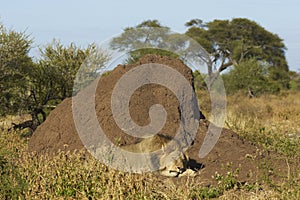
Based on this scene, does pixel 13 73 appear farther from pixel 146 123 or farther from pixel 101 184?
pixel 101 184

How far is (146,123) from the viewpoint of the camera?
27.8 feet

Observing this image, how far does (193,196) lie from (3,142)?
4604mm

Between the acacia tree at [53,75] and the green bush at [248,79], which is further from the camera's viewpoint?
the green bush at [248,79]

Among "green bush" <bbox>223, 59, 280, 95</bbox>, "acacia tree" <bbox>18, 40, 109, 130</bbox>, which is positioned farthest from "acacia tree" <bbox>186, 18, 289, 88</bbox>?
"acacia tree" <bbox>18, 40, 109, 130</bbox>

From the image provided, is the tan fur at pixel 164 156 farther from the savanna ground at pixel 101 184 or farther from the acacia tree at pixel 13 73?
the acacia tree at pixel 13 73

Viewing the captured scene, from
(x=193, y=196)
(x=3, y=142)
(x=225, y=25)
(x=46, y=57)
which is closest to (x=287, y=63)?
(x=225, y=25)

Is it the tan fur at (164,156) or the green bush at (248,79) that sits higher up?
the green bush at (248,79)

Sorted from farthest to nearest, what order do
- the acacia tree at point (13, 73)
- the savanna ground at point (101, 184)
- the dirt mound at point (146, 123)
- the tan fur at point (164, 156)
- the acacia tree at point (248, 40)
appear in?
the acacia tree at point (248, 40)
the acacia tree at point (13, 73)
the dirt mound at point (146, 123)
the tan fur at point (164, 156)
the savanna ground at point (101, 184)

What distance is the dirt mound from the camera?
27.0 feet

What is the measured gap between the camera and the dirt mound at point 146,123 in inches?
324

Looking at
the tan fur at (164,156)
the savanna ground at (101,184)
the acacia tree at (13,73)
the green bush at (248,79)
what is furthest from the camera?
the green bush at (248,79)

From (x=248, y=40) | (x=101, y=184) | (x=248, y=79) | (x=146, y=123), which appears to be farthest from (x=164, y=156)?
(x=248, y=40)

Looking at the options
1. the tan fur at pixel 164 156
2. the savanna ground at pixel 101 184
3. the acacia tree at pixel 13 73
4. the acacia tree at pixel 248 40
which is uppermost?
the acacia tree at pixel 248 40

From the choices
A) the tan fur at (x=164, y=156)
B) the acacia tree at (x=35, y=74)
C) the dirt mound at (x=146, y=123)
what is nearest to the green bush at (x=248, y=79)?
the acacia tree at (x=35, y=74)
